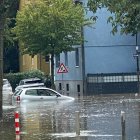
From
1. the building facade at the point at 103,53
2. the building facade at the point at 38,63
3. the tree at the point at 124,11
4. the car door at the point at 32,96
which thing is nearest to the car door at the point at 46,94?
the car door at the point at 32,96

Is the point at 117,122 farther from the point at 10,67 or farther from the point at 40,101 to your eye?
the point at 10,67

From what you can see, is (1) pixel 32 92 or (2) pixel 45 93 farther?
(2) pixel 45 93

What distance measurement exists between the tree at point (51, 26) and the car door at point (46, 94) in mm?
10764

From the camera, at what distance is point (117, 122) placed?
21.5m

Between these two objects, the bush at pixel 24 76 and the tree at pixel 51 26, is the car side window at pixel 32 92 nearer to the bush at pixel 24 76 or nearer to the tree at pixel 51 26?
the tree at pixel 51 26

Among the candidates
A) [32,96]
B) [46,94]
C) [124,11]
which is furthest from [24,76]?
[124,11]

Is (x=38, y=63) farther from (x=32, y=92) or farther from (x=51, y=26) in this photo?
(x=32, y=92)

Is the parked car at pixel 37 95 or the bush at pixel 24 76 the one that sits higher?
the bush at pixel 24 76

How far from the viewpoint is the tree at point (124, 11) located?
12.9 metres

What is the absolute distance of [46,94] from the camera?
1501 inches

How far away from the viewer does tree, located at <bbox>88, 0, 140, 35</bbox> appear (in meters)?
12.9

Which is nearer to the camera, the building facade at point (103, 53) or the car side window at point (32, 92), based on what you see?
the car side window at point (32, 92)

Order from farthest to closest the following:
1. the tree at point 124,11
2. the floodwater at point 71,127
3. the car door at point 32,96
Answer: the car door at point 32,96 < the floodwater at point 71,127 < the tree at point 124,11

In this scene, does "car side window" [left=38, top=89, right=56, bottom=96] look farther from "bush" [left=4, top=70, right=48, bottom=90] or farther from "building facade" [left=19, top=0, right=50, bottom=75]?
"building facade" [left=19, top=0, right=50, bottom=75]
